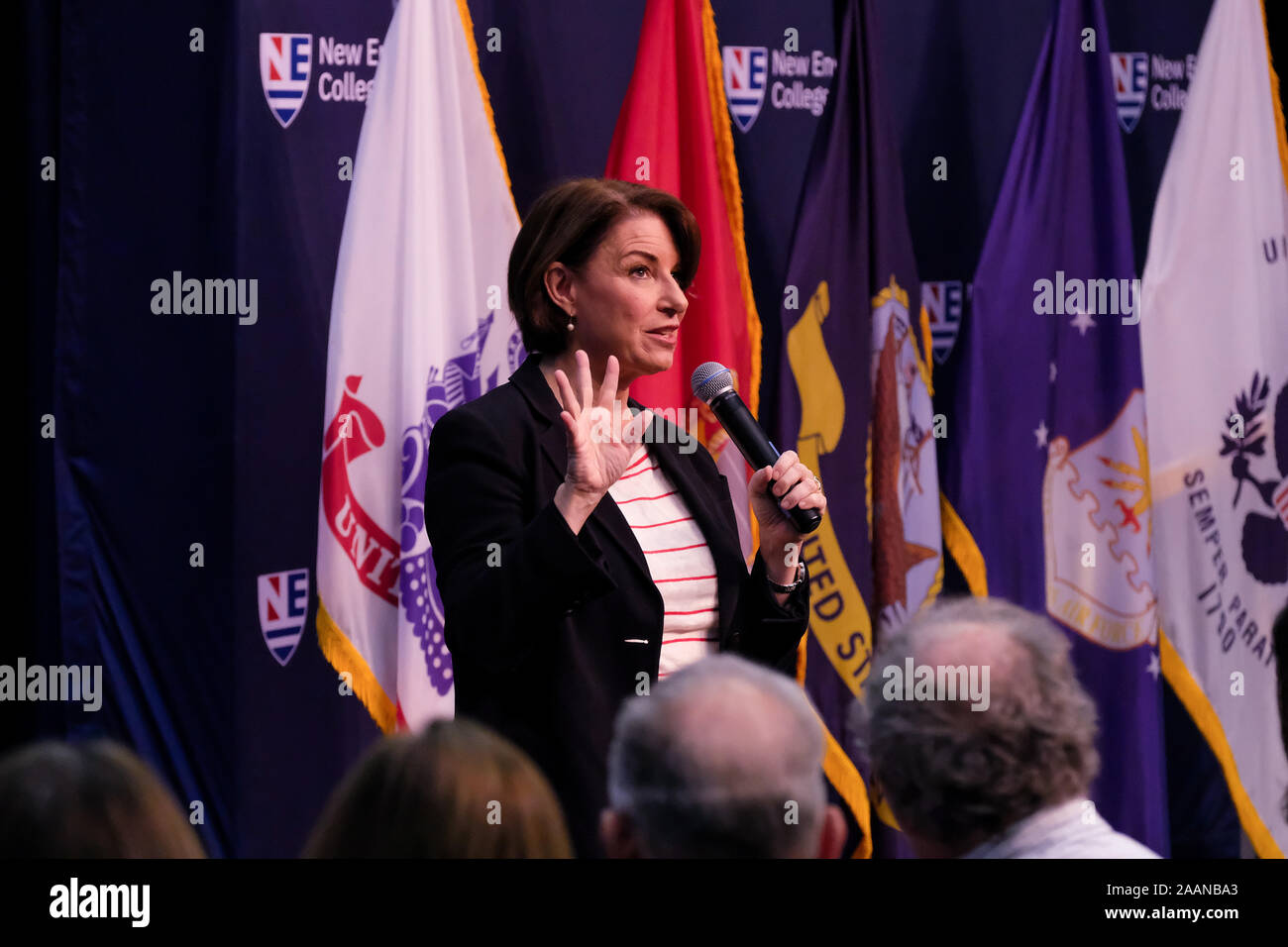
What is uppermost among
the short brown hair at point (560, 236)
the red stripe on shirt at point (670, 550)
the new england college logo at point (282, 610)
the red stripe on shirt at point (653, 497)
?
the short brown hair at point (560, 236)

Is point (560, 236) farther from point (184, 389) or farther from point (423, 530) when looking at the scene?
point (184, 389)

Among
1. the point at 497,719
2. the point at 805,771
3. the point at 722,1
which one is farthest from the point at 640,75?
the point at 805,771

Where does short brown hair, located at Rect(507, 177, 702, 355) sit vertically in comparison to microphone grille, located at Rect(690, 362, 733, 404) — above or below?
above

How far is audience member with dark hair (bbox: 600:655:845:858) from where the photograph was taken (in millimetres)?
1248

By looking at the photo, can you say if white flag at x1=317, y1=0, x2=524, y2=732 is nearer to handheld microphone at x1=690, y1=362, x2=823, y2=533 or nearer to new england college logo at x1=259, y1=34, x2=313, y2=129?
new england college logo at x1=259, y1=34, x2=313, y2=129

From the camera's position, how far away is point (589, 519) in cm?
229

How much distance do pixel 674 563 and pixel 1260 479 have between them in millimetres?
2271

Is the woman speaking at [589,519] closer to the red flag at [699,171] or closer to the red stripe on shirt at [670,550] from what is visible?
the red stripe on shirt at [670,550]

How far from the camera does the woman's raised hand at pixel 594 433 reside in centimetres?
211

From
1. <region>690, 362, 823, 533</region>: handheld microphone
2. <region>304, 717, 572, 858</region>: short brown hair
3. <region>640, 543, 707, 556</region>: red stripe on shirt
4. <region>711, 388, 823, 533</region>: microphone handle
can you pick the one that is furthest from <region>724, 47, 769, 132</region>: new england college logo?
<region>304, 717, 572, 858</region>: short brown hair

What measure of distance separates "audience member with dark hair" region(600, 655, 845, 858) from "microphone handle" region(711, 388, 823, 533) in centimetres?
93

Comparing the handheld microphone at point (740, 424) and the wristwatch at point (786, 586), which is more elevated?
the handheld microphone at point (740, 424)

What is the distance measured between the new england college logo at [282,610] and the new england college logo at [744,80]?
1.90m

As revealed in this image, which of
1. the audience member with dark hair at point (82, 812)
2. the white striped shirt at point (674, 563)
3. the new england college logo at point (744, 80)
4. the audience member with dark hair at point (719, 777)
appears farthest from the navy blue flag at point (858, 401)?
the audience member with dark hair at point (82, 812)
